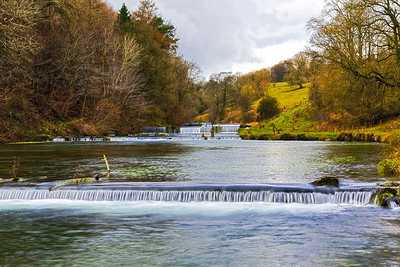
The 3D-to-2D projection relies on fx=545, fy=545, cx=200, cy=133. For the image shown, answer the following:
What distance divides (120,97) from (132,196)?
187 feet

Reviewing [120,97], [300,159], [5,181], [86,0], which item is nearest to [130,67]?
[120,97]

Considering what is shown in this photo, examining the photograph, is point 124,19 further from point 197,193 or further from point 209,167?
point 197,193

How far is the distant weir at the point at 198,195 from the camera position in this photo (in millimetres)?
19797

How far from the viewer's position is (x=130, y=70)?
7712cm

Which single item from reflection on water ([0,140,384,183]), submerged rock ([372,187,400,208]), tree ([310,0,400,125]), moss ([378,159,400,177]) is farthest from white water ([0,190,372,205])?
tree ([310,0,400,125])

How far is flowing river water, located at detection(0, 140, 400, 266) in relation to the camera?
41.9 ft

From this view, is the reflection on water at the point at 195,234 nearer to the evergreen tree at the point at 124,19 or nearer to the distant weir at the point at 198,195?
the distant weir at the point at 198,195

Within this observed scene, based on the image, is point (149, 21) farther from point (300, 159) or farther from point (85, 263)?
point (85, 263)

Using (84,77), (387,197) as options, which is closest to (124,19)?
(84,77)

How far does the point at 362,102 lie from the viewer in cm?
5716

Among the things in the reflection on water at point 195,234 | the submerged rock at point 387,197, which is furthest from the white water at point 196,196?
the reflection on water at point 195,234

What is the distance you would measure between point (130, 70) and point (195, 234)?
63.9 m

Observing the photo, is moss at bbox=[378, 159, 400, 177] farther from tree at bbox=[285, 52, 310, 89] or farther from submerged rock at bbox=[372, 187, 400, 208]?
→ tree at bbox=[285, 52, 310, 89]

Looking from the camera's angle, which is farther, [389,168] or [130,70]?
→ [130,70]
